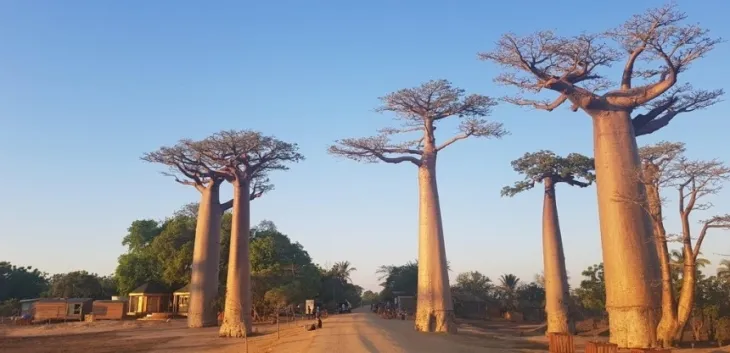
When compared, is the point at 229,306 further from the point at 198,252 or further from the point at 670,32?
the point at 670,32

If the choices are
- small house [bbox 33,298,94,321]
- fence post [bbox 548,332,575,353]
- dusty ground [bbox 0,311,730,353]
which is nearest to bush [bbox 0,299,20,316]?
small house [bbox 33,298,94,321]

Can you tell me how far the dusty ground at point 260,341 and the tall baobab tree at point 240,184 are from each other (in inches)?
54.1

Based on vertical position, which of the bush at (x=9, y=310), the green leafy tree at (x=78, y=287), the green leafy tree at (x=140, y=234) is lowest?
the bush at (x=9, y=310)

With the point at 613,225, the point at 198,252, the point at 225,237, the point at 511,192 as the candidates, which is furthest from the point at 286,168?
the point at 613,225

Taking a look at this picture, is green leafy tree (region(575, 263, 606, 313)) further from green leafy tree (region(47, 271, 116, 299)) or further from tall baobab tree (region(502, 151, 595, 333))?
green leafy tree (region(47, 271, 116, 299))

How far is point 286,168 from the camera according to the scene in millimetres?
30031

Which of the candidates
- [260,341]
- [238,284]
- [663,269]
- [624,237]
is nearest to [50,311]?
[238,284]

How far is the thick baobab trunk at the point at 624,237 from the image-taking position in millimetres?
14484

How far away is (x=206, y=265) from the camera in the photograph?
30.5m

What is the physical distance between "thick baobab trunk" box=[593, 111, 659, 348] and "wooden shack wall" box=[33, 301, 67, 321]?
125 feet

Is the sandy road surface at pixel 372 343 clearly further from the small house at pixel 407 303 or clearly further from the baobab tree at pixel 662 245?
the small house at pixel 407 303

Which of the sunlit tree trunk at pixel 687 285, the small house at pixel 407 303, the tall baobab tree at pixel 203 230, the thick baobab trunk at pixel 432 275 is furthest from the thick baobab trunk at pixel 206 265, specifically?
the sunlit tree trunk at pixel 687 285

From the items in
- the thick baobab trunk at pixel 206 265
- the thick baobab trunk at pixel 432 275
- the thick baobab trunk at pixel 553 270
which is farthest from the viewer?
the thick baobab trunk at pixel 206 265

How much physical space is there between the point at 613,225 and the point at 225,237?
32345mm
